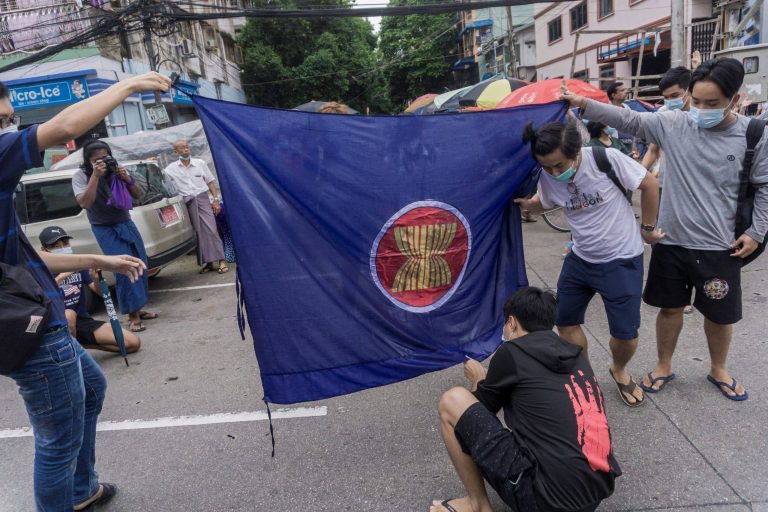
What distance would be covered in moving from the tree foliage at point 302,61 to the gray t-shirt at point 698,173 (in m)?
27.1

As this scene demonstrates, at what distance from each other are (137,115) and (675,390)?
16.6m

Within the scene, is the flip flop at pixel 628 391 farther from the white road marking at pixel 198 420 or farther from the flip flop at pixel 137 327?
the flip flop at pixel 137 327

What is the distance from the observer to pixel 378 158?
268 centimetres

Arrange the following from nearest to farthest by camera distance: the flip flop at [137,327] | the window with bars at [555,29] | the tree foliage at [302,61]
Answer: the flip flop at [137,327]
the window with bars at [555,29]
the tree foliage at [302,61]

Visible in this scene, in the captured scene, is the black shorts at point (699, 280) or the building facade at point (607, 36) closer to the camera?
the black shorts at point (699, 280)

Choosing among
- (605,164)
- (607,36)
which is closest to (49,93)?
(605,164)

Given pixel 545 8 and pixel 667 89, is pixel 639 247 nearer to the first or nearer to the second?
pixel 667 89

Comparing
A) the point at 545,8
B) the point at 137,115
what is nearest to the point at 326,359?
the point at 137,115

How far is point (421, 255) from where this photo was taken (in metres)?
2.83

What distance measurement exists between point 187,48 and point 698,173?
23.9m

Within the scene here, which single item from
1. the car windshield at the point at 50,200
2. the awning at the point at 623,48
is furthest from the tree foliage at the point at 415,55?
the car windshield at the point at 50,200

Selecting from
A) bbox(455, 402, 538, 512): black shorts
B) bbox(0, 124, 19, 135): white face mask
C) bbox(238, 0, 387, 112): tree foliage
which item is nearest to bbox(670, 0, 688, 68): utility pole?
bbox(455, 402, 538, 512): black shorts

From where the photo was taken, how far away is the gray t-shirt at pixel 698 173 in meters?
2.74

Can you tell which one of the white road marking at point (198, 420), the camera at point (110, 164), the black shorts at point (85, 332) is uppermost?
the camera at point (110, 164)
